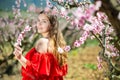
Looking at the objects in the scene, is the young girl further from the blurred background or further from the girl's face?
the blurred background

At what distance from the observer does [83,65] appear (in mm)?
3572

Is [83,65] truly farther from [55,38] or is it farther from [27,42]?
[55,38]

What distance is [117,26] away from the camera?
135cm

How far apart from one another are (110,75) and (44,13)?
622 millimetres

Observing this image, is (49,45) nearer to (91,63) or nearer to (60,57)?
(60,57)

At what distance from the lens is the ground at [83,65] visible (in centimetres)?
328

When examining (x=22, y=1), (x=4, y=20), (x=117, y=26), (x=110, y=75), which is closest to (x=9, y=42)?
(x=4, y=20)

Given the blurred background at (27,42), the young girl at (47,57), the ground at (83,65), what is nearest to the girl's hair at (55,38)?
the young girl at (47,57)

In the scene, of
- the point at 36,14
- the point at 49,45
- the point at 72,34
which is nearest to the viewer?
the point at 49,45

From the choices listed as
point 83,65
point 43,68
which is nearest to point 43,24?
point 43,68

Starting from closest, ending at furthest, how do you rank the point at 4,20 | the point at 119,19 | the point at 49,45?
the point at 119,19, the point at 49,45, the point at 4,20

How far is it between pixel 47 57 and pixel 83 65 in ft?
3.49

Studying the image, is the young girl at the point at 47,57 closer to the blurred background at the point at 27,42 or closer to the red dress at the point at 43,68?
the red dress at the point at 43,68

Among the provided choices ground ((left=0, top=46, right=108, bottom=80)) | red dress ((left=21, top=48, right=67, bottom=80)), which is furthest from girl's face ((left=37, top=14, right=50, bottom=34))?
ground ((left=0, top=46, right=108, bottom=80))
